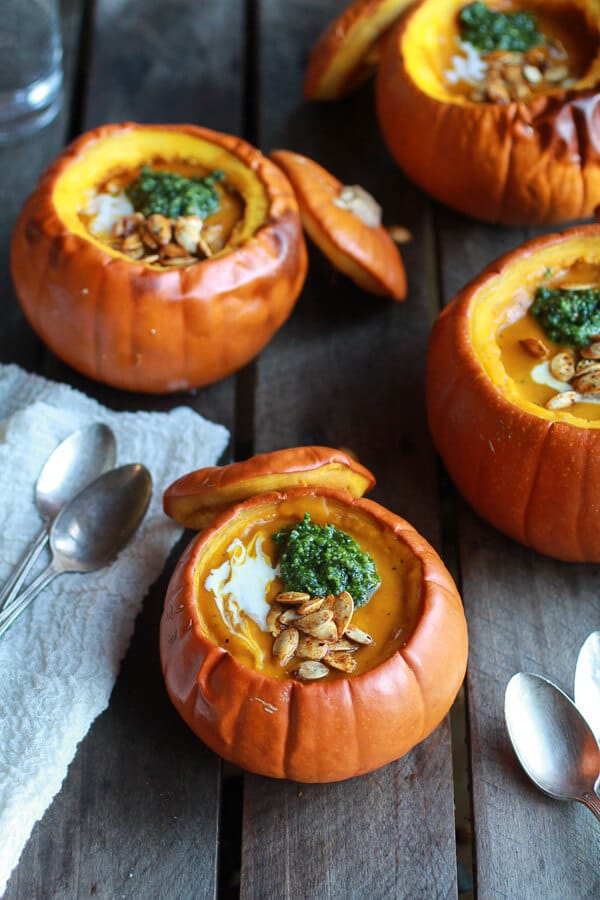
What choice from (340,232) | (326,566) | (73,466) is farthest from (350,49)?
(326,566)

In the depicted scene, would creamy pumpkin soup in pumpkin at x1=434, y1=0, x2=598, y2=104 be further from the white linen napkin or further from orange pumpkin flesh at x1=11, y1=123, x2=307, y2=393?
the white linen napkin

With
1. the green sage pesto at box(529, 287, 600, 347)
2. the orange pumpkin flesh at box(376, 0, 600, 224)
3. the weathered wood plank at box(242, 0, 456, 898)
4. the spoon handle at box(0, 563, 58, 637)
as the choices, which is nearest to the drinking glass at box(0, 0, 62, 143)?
the weathered wood plank at box(242, 0, 456, 898)

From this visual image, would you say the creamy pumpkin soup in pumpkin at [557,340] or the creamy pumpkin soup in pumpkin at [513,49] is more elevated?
the creamy pumpkin soup in pumpkin at [513,49]

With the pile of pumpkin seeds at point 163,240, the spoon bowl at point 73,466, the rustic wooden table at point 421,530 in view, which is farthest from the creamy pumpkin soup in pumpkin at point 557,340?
the spoon bowl at point 73,466

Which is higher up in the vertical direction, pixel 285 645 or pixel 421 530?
pixel 285 645

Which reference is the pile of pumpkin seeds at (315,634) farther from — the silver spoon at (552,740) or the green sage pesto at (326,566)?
the silver spoon at (552,740)

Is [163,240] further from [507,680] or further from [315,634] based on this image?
[507,680]
